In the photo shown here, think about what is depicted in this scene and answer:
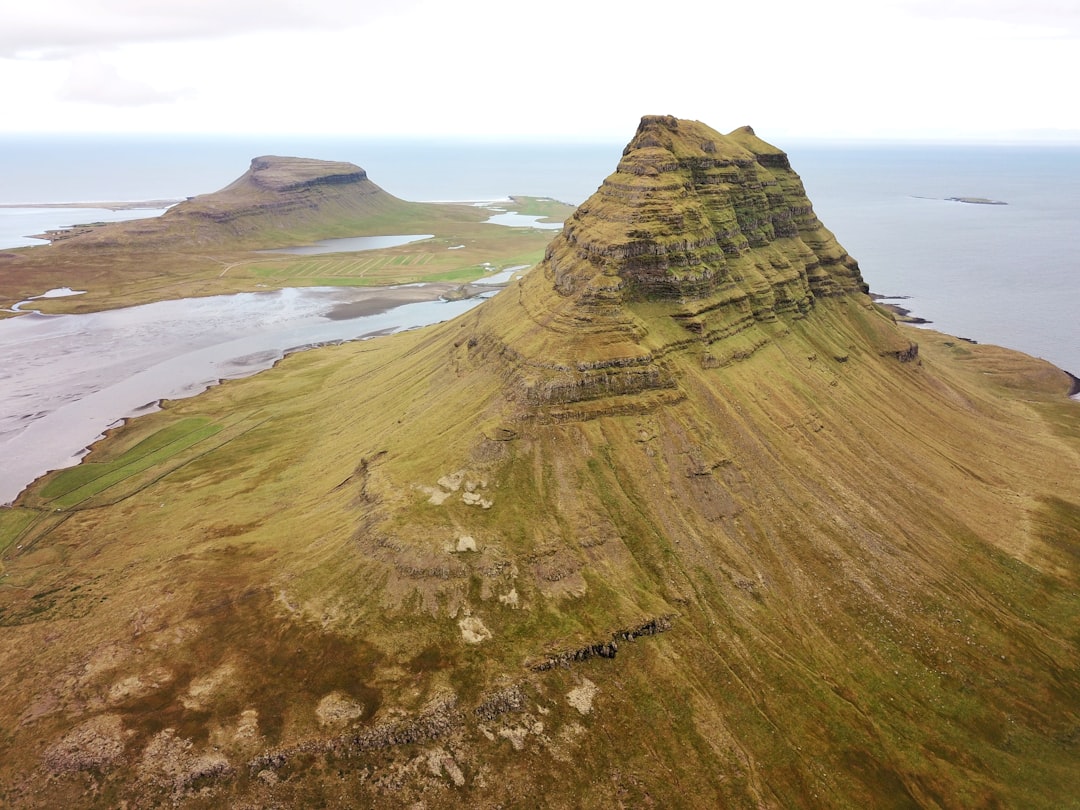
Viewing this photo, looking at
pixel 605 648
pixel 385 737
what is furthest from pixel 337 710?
pixel 605 648

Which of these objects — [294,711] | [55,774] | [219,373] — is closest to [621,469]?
[294,711]


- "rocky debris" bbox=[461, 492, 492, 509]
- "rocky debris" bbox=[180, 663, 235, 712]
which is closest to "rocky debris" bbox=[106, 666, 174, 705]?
"rocky debris" bbox=[180, 663, 235, 712]

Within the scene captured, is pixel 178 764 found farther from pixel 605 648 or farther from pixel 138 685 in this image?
pixel 605 648

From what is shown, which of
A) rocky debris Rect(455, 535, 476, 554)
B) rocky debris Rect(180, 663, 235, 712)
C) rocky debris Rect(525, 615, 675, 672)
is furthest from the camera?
rocky debris Rect(455, 535, 476, 554)

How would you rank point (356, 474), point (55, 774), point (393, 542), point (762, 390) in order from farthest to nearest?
point (762, 390), point (356, 474), point (393, 542), point (55, 774)

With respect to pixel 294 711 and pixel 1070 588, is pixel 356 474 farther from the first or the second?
pixel 1070 588

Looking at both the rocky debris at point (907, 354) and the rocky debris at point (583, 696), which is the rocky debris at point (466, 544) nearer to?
the rocky debris at point (583, 696)

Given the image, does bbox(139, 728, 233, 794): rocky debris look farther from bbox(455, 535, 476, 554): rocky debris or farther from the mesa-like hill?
bbox(455, 535, 476, 554): rocky debris

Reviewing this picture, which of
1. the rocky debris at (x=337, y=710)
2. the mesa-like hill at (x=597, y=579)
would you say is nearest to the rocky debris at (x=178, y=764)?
the mesa-like hill at (x=597, y=579)
